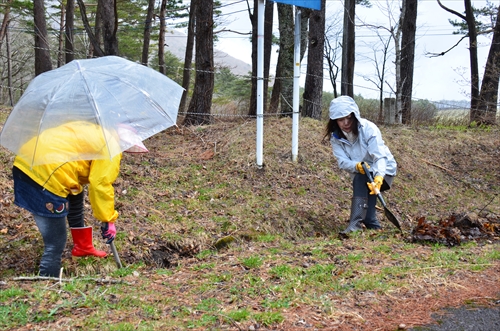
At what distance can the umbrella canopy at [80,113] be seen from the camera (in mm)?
3838

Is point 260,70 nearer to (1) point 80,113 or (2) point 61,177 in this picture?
Result: (1) point 80,113

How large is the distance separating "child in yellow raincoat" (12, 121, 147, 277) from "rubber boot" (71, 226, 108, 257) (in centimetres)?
66

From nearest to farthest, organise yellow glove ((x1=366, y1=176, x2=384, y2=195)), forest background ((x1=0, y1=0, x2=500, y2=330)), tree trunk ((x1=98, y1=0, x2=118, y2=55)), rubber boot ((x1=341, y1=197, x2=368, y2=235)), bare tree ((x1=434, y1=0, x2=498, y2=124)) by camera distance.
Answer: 1. forest background ((x1=0, y1=0, x2=500, y2=330))
2. yellow glove ((x1=366, y1=176, x2=384, y2=195))
3. rubber boot ((x1=341, y1=197, x2=368, y2=235))
4. tree trunk ((x1=98, y1=0, x2=118, y2=55))
5. bare tree ((x1=434, y1=0, x2=498, y2=124))

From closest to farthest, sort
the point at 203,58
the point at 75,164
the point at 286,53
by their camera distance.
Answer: the point at 75,164, the point at 203,58, the point at 286,53

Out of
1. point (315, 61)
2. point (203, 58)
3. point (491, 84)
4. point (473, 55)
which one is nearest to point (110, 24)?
point (203, 58)

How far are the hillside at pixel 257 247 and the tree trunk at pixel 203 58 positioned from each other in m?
0.58

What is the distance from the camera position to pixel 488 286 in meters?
4.00

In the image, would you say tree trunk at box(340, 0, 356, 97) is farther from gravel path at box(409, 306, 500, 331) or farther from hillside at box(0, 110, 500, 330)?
gravel path at box(409, 306, 500, 331)

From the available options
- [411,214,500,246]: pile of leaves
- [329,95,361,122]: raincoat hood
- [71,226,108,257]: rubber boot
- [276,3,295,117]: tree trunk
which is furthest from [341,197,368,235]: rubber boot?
[276,3,295,117]: tree trunk

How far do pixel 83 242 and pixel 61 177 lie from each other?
1164mm

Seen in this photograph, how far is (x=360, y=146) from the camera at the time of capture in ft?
20.6

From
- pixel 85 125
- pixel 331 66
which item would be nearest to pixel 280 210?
Answer: pixel 85 125

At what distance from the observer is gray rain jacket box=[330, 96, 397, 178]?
597cm

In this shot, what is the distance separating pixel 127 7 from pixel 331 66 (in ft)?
38.9
